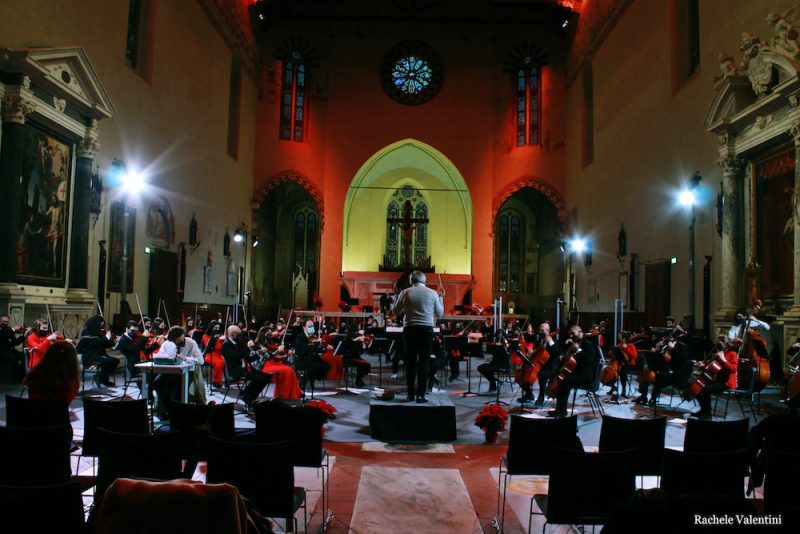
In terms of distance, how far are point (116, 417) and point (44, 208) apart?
29.6ft

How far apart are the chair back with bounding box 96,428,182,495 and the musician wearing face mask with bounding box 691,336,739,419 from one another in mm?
7262

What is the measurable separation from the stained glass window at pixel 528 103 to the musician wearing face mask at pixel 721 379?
18.3m

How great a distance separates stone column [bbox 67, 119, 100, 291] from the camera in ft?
42.3

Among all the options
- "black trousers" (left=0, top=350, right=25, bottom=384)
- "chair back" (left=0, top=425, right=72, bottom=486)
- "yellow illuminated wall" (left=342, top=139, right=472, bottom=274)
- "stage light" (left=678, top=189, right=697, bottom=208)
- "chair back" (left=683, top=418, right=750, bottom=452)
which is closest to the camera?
"chair back" (left=0, top=425, right=72, bottom=486)

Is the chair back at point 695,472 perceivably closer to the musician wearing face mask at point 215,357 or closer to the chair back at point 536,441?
the chair back at point 536,441

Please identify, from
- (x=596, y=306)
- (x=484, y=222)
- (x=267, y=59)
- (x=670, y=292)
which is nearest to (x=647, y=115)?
(x=670, y=292)

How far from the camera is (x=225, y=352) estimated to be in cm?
897

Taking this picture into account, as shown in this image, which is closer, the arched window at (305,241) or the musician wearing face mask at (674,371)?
the musician wearing face mask at (674,371)

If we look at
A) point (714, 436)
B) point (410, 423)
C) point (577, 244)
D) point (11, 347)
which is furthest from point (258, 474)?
point (577, 244)

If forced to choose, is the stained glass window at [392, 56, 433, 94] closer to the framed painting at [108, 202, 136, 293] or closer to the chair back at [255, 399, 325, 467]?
the framed painting at [108, 202, 136, 293]

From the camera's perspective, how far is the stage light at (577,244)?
23.2 metres

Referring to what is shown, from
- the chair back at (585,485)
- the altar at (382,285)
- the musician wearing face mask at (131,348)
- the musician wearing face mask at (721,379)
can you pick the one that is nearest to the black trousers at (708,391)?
the musician wearing face mask at (721,379)

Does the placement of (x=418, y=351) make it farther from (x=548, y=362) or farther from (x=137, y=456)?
(x=137, y=456)

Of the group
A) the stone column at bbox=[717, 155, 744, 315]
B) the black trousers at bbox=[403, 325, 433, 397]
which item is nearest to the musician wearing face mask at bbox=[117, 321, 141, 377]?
the black trousers at bbox=[403, 325, 433, 397]
